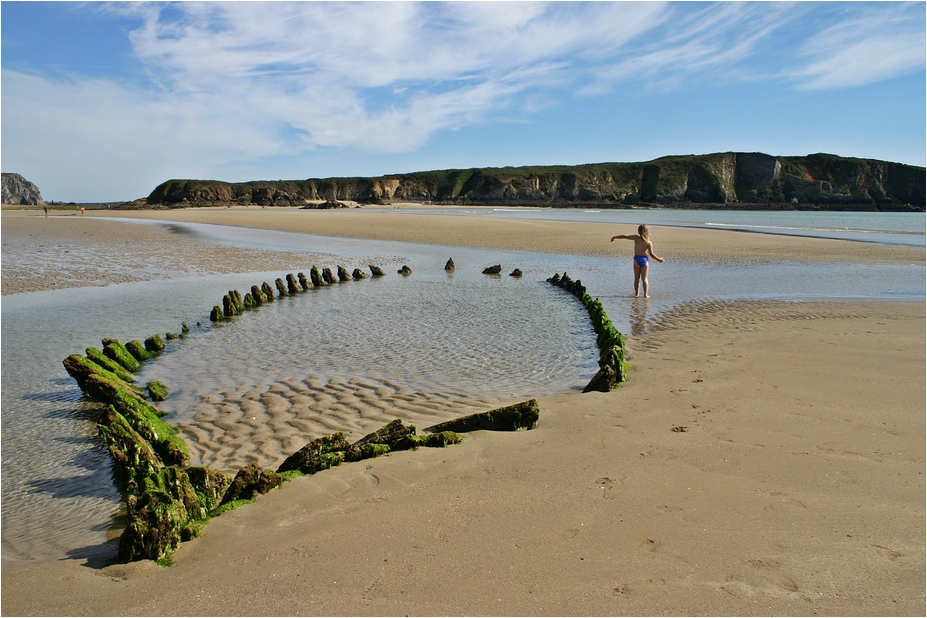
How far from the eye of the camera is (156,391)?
24.0ft

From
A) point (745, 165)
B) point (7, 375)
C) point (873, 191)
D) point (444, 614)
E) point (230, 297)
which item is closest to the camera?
point (444, 614)

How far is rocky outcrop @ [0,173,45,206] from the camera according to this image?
14275cm

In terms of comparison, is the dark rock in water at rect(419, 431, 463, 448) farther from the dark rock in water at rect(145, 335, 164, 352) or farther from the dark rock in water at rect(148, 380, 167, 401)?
the dark rock in water at rect(145, 335, 164, 352)

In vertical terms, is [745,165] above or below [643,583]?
above

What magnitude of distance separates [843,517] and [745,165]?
151530 millimetres

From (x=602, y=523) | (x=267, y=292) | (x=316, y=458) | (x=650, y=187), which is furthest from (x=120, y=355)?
(x=650, y=187)

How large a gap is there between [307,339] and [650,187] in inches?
5409

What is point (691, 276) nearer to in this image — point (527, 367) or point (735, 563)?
point (527, 367)

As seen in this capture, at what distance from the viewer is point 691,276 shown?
1844 centimetres

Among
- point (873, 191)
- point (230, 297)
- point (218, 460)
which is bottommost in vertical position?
point (218, 460)

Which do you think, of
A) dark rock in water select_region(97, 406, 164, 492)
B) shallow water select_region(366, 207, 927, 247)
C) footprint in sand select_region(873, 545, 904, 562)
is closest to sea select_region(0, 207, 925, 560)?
dark rock in water select_region(97, 406, 164, 492)

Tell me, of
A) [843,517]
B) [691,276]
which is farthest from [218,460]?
[691,276]

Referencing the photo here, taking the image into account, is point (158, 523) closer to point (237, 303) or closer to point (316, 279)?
point (237, 303)

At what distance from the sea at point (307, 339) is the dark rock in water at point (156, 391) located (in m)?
0.13
